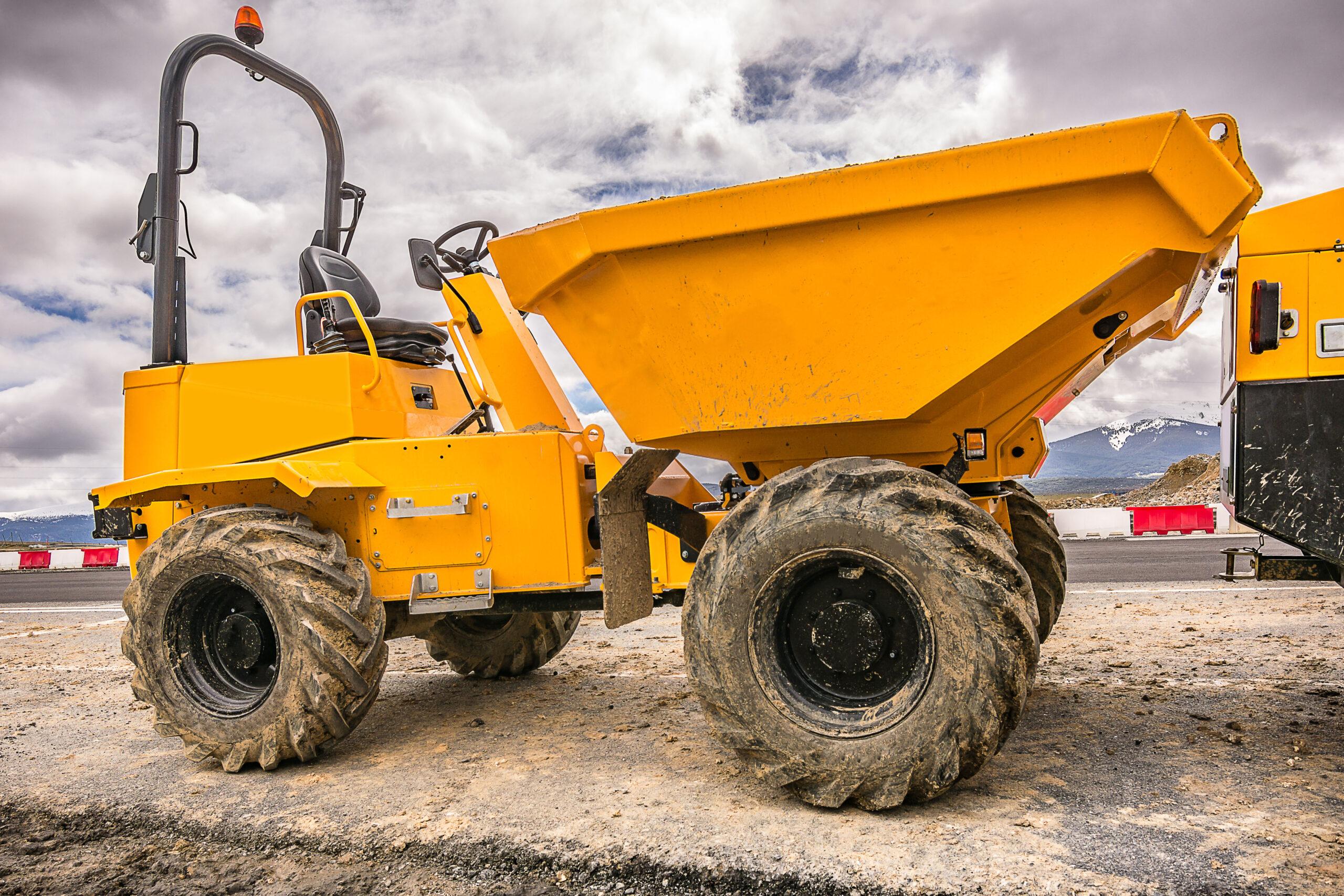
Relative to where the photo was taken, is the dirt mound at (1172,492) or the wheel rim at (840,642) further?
the dirt mound at (1172,492)

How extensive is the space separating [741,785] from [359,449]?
227 cm

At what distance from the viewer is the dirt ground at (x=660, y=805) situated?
2.66 meters

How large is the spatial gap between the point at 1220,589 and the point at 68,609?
13164mm

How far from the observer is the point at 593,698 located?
5.15 meters

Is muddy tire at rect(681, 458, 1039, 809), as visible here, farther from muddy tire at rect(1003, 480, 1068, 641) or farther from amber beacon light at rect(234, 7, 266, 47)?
amber beacon light at rect(234, 7, 266, 47)

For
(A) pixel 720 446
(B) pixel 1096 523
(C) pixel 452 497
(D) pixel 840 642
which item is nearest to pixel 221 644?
(C) pixel 452 497

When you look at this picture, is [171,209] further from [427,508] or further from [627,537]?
[627,537]

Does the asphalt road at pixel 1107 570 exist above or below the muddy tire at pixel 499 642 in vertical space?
below

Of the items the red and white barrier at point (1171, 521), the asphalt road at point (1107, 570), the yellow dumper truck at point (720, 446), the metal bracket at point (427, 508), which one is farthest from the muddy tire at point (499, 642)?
the red and white barrier at point (1171, 521)

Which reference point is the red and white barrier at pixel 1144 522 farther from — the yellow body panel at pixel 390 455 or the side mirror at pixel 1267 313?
the yellow body panel at pixel 390 455

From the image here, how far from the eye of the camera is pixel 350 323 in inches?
181

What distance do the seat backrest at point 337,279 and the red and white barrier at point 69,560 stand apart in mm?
16977

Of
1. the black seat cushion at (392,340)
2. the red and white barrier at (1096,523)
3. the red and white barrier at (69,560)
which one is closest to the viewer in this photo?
the black seat cushion at (392,340)

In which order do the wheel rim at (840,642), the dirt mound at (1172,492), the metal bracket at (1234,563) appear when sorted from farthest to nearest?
the dirt mound at (1172,492), the metal bracket at (1234,563), the wheel rim at (840,642)
